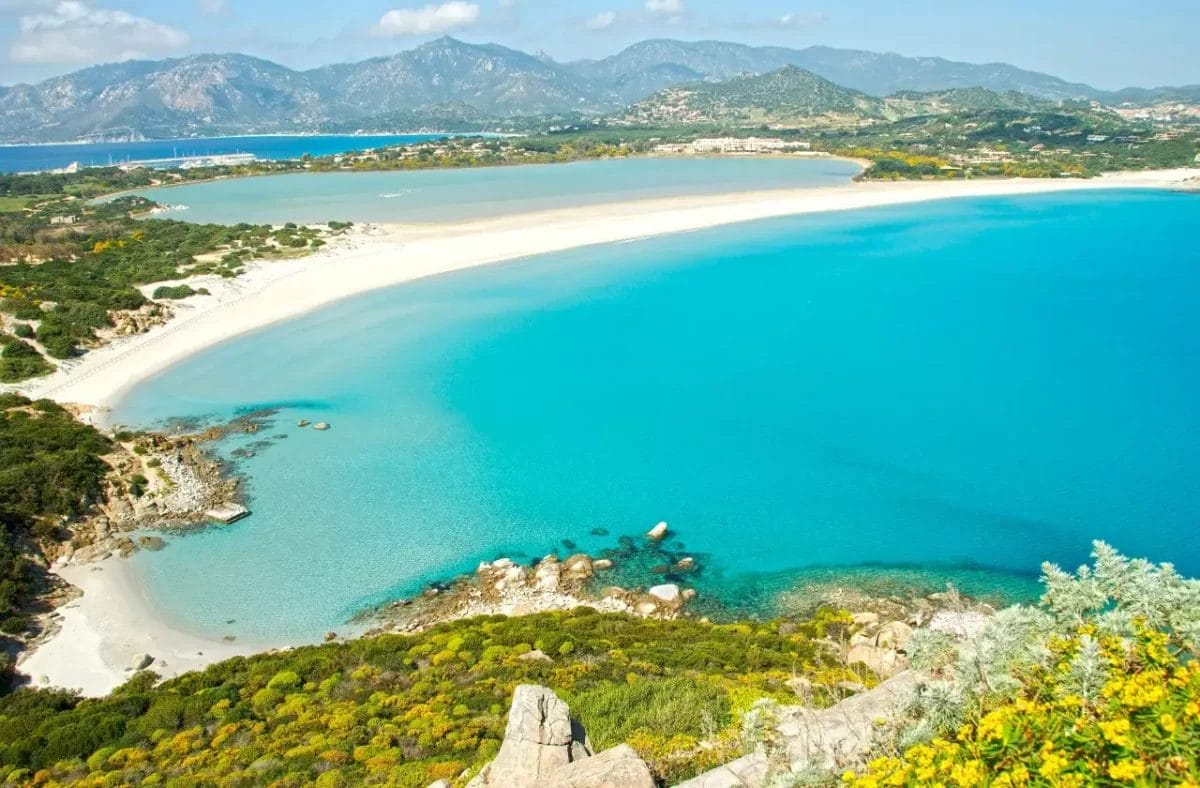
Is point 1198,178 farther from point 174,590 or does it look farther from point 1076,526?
point 174,590

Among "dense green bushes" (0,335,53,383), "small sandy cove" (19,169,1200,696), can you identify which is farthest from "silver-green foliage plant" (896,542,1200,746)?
"dense green bushes" (0,335,53,383)

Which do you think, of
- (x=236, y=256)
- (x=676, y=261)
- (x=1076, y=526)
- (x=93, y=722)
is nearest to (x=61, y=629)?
(x=93, y=722)

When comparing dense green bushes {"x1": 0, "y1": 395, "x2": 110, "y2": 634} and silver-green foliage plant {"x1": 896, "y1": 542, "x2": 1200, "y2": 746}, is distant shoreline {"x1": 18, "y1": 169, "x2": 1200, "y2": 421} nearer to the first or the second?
dense green bushes {"x1": 0, "y1": 395, "x2": 110, "y2": 634}

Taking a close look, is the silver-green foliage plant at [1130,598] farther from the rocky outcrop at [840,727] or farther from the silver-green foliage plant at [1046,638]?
the rocky outcrop at [840,727]

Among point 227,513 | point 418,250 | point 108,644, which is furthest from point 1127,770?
point 418,250

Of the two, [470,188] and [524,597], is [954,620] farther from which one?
[470,188]

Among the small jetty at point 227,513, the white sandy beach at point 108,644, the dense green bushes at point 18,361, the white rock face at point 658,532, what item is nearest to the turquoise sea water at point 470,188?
the dense green bushes at point 18,361
